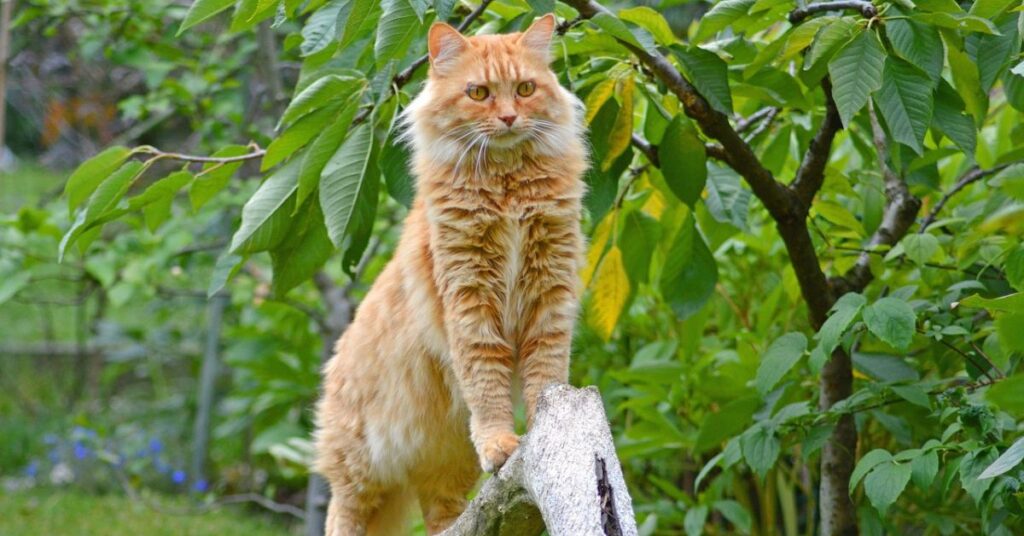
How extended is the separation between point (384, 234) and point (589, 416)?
2821 mm

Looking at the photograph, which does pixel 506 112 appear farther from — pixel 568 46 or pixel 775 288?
pixel 775 288

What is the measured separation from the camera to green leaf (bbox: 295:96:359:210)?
8.85 feet

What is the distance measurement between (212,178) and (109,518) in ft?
11.7

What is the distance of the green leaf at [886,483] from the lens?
2.33 metres

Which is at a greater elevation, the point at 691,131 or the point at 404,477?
the point at 691,131

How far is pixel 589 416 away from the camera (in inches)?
80.6

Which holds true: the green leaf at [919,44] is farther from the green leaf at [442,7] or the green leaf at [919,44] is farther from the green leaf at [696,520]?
the green leaf at [696,520]

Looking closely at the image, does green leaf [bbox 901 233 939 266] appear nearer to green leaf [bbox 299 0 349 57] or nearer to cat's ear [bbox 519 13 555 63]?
cat's ear [bbox 519 13 555 63]

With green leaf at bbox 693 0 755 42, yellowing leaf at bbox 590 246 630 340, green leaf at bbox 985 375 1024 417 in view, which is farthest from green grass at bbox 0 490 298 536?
green leaf at bbox 985 375 1024 417

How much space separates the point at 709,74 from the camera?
2654 mm

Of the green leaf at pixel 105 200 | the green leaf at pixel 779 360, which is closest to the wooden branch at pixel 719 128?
the green leaf at pixel 779 360

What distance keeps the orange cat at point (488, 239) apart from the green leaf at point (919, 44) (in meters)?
0.78

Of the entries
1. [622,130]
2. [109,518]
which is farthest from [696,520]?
[109,518]

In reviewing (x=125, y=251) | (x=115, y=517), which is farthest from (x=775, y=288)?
(x=115, y=517)
